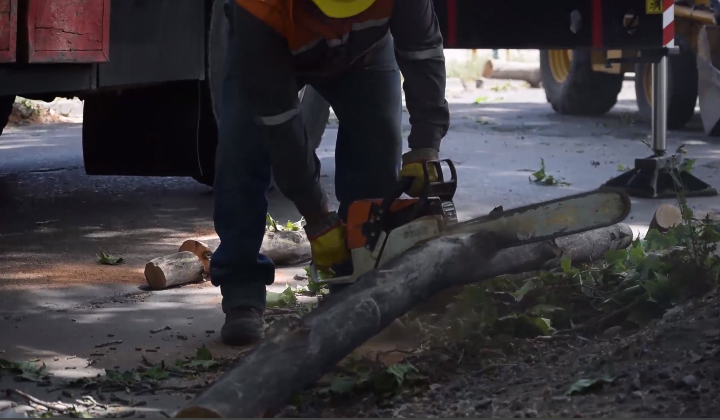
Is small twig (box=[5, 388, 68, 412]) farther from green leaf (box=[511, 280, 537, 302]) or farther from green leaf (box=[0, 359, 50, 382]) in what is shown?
green leaf (box=[511, 280, 537, 302])


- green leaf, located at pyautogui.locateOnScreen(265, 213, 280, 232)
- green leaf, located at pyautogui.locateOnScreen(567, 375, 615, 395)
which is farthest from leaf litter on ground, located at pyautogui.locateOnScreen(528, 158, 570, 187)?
green leaf, located at pyautogui.locateOnScreen(567, 375, 615, 395)

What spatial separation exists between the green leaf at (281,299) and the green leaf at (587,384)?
1.62 meters

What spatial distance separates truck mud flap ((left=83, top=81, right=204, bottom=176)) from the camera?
19.3 feet

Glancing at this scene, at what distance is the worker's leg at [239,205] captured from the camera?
3734 millimetres

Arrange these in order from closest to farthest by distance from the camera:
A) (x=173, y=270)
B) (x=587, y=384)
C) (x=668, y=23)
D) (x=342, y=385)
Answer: (x=587, y=384) < (x=342, y=385) < (x=173, y=270) < (x=668, y=23)

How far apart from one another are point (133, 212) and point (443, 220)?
342cm

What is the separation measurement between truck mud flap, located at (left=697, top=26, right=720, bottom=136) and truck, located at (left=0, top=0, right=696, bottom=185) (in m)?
3.22

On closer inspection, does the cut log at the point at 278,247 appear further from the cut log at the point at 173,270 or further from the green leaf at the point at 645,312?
the green leaf at the point at 645,312

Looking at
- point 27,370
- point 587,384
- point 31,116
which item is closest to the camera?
point 587,384

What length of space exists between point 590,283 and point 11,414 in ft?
6.76

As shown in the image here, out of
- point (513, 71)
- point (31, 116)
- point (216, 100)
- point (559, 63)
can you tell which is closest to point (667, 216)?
point (216, 100)

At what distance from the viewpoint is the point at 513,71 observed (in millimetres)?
18750

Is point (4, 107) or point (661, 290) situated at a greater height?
point (4, 107)

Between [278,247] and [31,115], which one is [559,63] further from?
[278,247]
